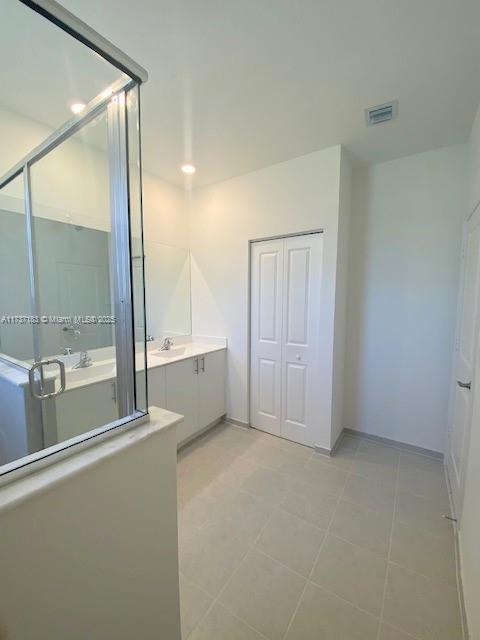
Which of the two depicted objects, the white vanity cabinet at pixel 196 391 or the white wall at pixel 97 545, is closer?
the white wall at pixel 97 545

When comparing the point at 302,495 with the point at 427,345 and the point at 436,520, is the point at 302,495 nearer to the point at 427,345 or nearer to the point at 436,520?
the point at 436,520

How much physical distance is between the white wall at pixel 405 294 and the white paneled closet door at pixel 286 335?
1.73ft

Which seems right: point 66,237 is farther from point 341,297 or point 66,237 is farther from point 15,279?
point 341,297

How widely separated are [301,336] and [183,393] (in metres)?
1.29

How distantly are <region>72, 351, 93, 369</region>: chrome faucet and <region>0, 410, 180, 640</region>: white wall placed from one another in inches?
50.4

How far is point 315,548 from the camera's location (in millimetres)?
1587

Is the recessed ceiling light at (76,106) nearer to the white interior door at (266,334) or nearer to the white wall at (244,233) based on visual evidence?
the white wall at (244,233)

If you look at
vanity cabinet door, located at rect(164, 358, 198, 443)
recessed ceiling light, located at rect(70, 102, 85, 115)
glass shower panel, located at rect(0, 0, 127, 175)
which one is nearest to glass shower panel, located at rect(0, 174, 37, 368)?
glass shower panel, located at rect(0, 0, 127, 175)

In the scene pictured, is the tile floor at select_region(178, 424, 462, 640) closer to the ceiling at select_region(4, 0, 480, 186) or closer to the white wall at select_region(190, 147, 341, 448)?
the white wall at select_region(190, 147, 341, 448)

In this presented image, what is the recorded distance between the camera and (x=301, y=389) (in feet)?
8.80

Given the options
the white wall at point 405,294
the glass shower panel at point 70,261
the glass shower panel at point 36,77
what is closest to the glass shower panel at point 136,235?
the glass shower panel at point 36,77

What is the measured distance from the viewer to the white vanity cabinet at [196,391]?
248 cm

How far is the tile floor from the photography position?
48.5 inches

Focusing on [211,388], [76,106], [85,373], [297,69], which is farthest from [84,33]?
[211,388]
